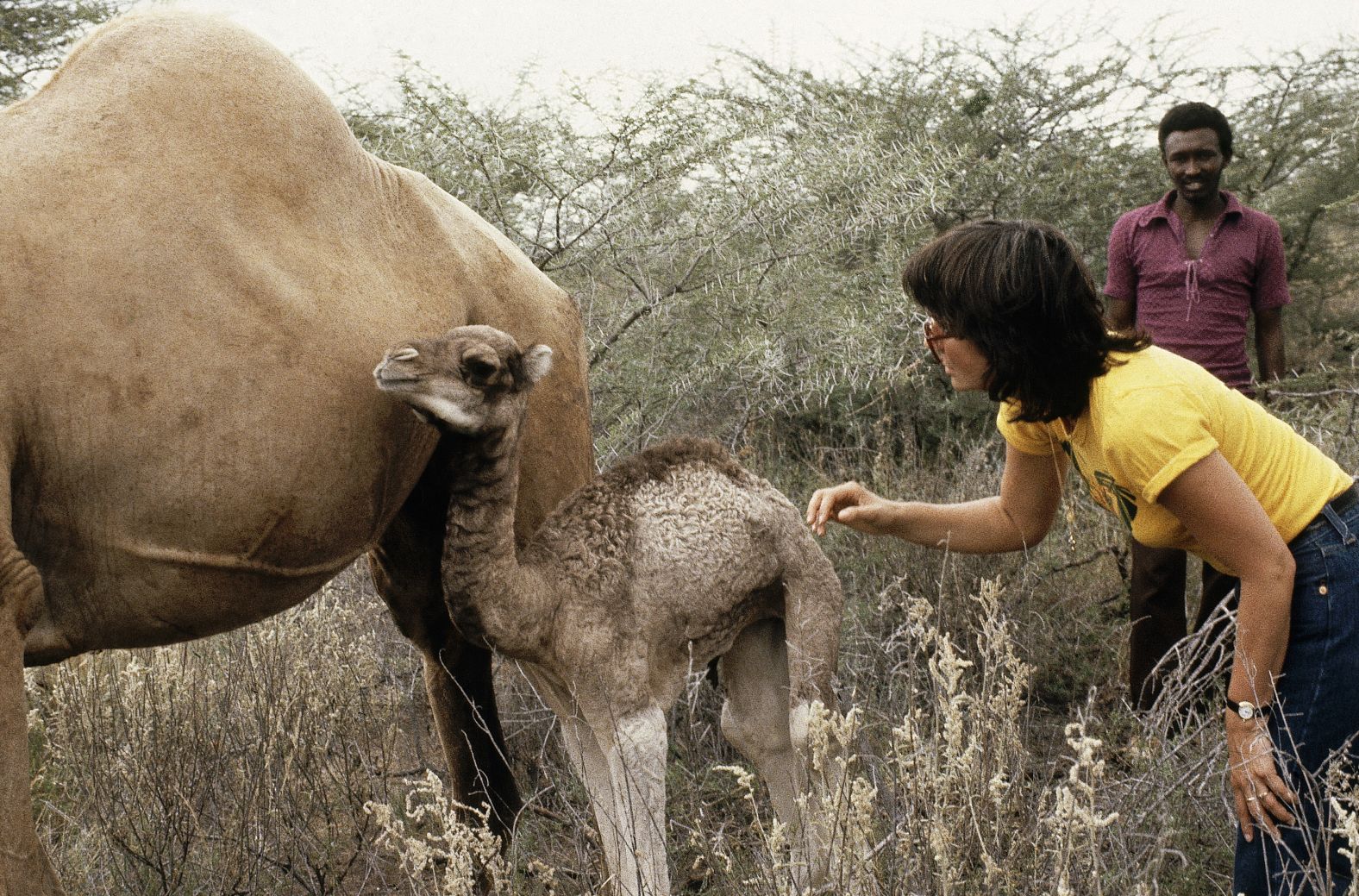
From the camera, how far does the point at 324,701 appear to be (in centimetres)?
416

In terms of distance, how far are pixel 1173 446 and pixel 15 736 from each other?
2207 millimetres

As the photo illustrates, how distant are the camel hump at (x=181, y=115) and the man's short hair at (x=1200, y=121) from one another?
151 inches

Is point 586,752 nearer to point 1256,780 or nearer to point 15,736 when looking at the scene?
point 15,736

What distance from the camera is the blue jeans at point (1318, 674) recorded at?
8.89 feet

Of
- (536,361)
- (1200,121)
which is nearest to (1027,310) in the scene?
(536,361)

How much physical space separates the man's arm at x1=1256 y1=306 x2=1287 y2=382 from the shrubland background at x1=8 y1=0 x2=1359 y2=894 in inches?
4.9

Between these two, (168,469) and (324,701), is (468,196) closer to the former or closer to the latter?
(324,701)

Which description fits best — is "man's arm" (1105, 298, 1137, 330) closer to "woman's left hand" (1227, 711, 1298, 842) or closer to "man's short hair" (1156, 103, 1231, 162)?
"man's short hair" (1156, 103, 1231, 162)

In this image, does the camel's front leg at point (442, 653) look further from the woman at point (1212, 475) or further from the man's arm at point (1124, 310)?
the man's arm at point (1124, 310)

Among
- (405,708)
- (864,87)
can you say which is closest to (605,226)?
(405,708)

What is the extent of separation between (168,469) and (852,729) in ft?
4.52

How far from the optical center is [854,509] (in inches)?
129

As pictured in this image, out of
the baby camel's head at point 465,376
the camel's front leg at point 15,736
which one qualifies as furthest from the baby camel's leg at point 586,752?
the camel's front leg at point 15,736

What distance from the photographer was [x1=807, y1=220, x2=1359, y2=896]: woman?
2.57 metres
